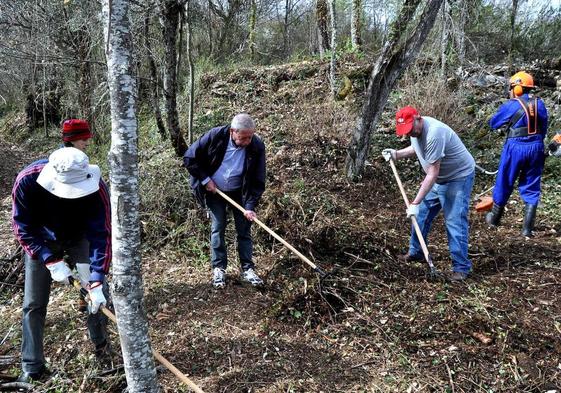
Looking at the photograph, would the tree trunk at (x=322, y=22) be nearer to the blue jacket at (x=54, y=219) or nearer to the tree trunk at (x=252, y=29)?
the tree trunk at (x=252, y=29)

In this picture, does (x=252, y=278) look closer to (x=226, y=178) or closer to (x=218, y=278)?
(x=218, y=278)

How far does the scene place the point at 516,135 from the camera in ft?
17.0

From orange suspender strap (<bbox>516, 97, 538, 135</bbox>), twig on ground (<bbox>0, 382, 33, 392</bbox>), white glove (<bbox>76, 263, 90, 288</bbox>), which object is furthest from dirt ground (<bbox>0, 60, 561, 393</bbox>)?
orange suspender strap (<bbox>516, 97, 538, 135</bbox>)

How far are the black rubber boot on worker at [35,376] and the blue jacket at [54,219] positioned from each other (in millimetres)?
887

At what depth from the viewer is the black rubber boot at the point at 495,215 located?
5429mm

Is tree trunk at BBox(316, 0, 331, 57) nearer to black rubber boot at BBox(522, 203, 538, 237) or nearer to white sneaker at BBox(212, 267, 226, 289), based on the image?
black rubber boot at BBox(522, 203, 538, 237)

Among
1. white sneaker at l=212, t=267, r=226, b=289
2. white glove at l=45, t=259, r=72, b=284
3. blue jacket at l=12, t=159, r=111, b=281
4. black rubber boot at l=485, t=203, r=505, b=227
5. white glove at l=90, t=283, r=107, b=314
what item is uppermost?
blue jacket at l=12, t=159, r=111, b=281

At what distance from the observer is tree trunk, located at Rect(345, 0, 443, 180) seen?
219 inches

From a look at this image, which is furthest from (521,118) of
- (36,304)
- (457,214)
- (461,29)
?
(36,304)

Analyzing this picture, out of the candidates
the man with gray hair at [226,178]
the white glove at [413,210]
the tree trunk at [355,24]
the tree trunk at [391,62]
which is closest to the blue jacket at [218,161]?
the man with gray hair at [226,178]

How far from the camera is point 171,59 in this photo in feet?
20.8

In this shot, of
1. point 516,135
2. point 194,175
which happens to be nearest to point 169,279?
point 194,175

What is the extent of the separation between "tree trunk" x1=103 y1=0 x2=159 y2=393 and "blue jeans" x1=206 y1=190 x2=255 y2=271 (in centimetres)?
185

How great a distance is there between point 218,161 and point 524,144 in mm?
3696
